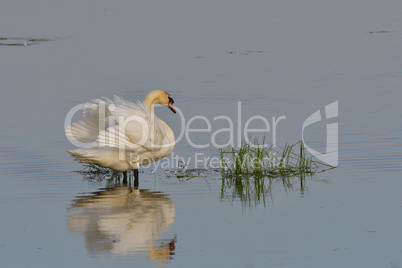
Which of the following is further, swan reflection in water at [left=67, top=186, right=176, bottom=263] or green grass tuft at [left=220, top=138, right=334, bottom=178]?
green grass tuft at [left=220, top=138, right=334, bottom=178]

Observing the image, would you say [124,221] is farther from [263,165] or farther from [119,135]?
[263,165]

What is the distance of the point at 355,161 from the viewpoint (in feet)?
44.4

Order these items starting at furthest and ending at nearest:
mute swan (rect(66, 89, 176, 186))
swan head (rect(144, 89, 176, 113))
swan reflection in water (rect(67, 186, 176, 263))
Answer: swan head (rect(144, 89, 176, 113))
mute swan (rect(66, 89, 176, 186))
swan reflection in water (rect(67, 186, 176, 263))

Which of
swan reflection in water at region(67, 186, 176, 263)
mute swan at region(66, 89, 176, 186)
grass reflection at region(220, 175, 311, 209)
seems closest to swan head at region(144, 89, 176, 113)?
mute swan at region(66, 89, 176, 186)

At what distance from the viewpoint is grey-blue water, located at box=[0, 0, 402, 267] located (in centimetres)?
931

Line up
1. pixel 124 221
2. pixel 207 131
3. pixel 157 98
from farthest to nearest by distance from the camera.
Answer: pixel 207 131, pixel 157 98, pixel 124 221

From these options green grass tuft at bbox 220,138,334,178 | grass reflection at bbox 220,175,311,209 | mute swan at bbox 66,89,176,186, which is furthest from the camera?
green grass tuft at bbox 220,138,334,178

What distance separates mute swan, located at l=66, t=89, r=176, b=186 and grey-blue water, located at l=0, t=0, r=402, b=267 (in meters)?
0.43

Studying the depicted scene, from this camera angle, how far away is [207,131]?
1620 centimetres

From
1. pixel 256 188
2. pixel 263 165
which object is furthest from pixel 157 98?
pixel 256 188

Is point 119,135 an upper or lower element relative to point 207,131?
lower

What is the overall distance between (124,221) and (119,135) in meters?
2.45

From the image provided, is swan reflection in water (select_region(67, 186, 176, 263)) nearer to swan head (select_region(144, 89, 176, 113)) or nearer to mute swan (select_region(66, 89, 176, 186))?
mute swan (select_region(66, 89, 176, 186))

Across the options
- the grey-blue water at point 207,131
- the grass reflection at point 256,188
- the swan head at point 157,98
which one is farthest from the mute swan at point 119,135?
the grass reflection at point 256,188
